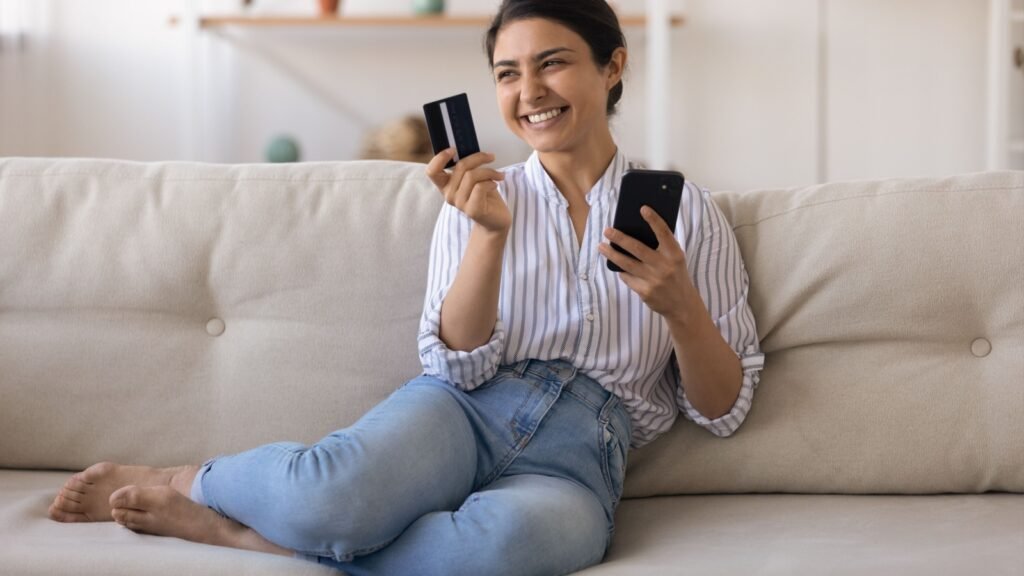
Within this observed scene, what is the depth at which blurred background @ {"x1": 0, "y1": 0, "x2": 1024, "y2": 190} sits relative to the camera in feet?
13.9

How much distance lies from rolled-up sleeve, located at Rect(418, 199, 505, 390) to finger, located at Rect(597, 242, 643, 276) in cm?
16

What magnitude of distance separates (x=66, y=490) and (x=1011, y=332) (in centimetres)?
115

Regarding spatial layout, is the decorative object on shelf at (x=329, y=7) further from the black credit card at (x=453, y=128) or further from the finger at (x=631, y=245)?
the finger at (x=631, y=245)

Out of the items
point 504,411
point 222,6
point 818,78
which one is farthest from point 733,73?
point 504,411

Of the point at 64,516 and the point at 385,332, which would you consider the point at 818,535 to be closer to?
the point at 385,332

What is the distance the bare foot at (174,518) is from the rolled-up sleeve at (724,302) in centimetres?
56

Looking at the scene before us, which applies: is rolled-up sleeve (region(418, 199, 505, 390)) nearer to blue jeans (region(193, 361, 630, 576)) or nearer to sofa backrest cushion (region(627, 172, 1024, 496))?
blue jeans (region(193, 361, 630, 576))

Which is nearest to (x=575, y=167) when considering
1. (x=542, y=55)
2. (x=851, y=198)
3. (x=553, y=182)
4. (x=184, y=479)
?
(x=553, y=182)

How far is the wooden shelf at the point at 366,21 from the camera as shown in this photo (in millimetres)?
3971

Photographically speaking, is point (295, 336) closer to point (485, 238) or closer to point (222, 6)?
point (485, 238)

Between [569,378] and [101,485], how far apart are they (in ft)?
1.86

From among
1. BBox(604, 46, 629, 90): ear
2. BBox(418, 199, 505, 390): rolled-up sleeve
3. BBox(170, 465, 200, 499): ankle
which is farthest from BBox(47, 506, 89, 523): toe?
BBox(604, 46, 629, 90): ear

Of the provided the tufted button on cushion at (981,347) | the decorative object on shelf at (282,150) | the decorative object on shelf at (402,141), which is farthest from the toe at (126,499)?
the decorative object on shelf at (282,150)

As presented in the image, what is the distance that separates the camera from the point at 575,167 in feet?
5.16
